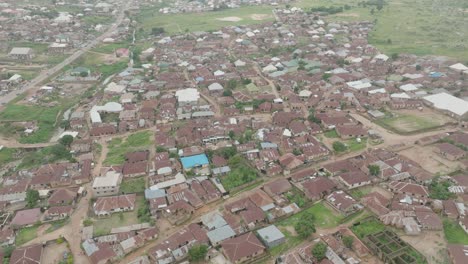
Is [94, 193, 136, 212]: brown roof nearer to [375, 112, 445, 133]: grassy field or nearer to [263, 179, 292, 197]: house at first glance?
[263, 179, 292, 197]: house

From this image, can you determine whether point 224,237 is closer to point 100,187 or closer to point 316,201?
point 316,201

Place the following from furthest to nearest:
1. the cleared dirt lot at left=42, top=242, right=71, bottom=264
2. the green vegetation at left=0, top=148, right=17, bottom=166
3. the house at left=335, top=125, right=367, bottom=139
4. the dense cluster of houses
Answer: the house at left=335, top=125, right=367, bottom=139 → the green vegetation at left=0, top=148, right=17, bottom=166 → the dense cluster of houses → the cleared dirt lot at left=42, top=242, right=71, bottom=264

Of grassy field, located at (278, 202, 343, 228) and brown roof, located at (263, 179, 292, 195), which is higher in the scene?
A: brown roof, located at (263, 179, 292, 195)

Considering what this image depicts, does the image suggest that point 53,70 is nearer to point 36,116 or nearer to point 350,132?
point 36,116

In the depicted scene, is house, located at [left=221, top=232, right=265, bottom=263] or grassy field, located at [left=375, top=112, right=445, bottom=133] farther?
grassy field, located at [left=375, top=112, right=445, bottom=133]

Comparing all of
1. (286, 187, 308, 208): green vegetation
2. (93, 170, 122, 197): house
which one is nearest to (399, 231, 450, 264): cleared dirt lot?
(286, 187, 308, 208): green vegetation

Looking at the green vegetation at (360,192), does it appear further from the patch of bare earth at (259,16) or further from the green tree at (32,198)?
the patch of bare earth at (259,16)
